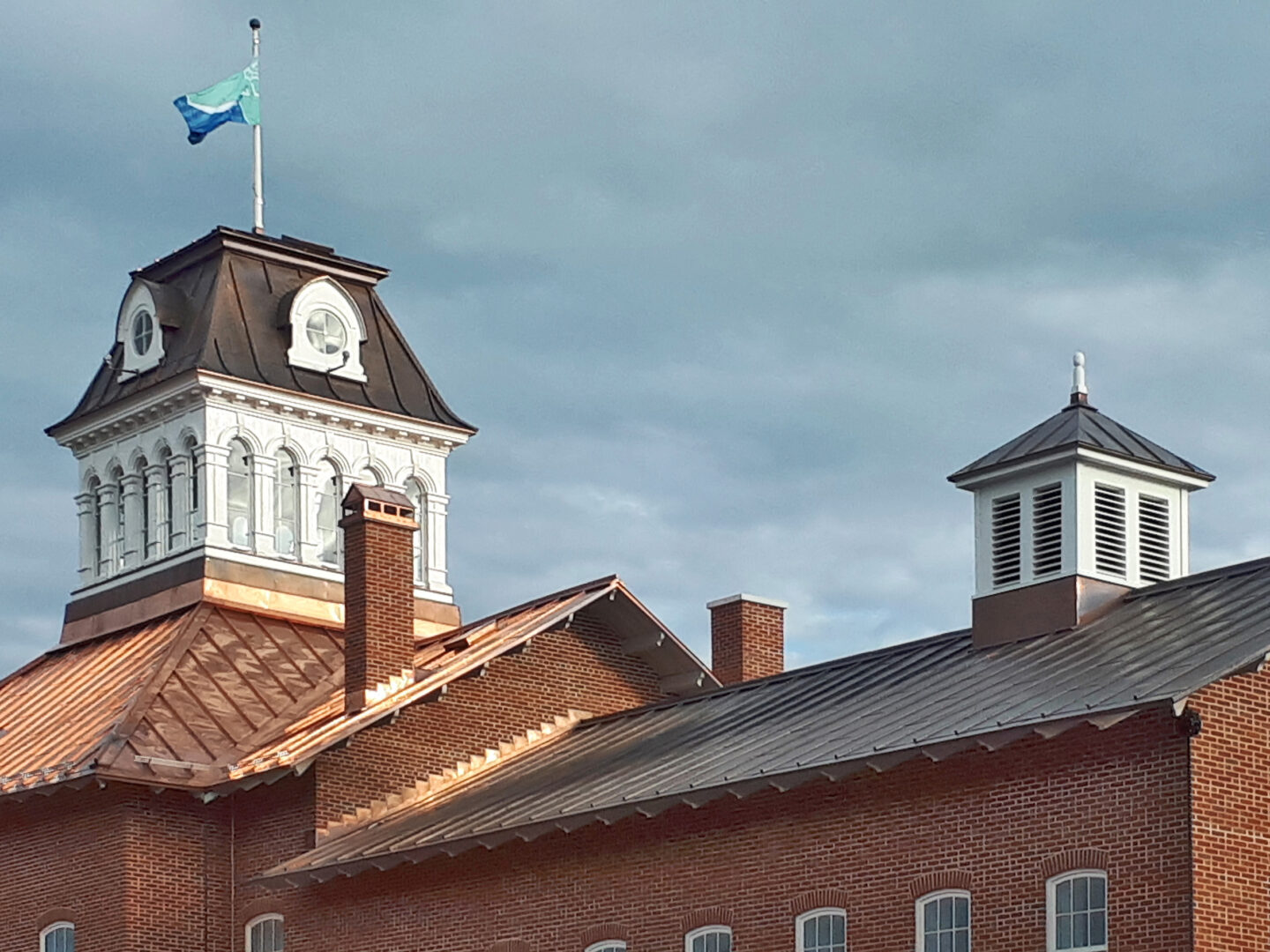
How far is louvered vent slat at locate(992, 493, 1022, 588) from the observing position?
32.1 m

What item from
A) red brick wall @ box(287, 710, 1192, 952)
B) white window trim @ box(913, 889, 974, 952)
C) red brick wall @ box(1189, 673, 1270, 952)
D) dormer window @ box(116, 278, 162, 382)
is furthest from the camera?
dormer window @ box(116, 278, 162, 382)

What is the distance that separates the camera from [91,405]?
45.2 meters

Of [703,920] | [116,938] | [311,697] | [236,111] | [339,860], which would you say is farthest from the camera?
[236,111]

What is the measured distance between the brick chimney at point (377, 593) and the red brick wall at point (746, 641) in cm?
563

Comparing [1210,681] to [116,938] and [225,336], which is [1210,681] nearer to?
[116,938]

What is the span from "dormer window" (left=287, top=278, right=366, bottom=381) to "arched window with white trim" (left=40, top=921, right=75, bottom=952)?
1053cm

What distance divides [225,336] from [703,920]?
54.3 feet

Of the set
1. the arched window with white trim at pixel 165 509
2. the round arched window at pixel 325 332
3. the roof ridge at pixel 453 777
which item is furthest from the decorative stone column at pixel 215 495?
the roof ridge at pixel 453 777

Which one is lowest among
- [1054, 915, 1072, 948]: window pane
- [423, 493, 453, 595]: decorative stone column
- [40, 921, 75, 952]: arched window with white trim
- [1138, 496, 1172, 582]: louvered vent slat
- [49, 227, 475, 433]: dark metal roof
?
[1054, 915, 1072, 948]: window pane

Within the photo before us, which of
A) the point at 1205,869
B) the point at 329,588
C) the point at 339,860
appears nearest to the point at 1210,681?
the point at 1205,869

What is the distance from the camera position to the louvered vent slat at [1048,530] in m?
31.6

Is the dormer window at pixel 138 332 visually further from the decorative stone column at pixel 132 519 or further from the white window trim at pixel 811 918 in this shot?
the white window trim at pixel 811 918

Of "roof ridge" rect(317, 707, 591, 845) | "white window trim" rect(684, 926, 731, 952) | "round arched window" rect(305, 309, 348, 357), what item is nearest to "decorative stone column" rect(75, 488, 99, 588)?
"round arched window" rect(305, 309, 348, 357)

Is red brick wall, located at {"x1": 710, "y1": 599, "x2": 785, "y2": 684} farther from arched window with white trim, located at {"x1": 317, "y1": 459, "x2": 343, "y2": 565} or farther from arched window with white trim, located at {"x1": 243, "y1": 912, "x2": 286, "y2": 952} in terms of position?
arched window with white trim, located at {"x1": 243, "y1": 912, "x2": 286, "y2": 952}
